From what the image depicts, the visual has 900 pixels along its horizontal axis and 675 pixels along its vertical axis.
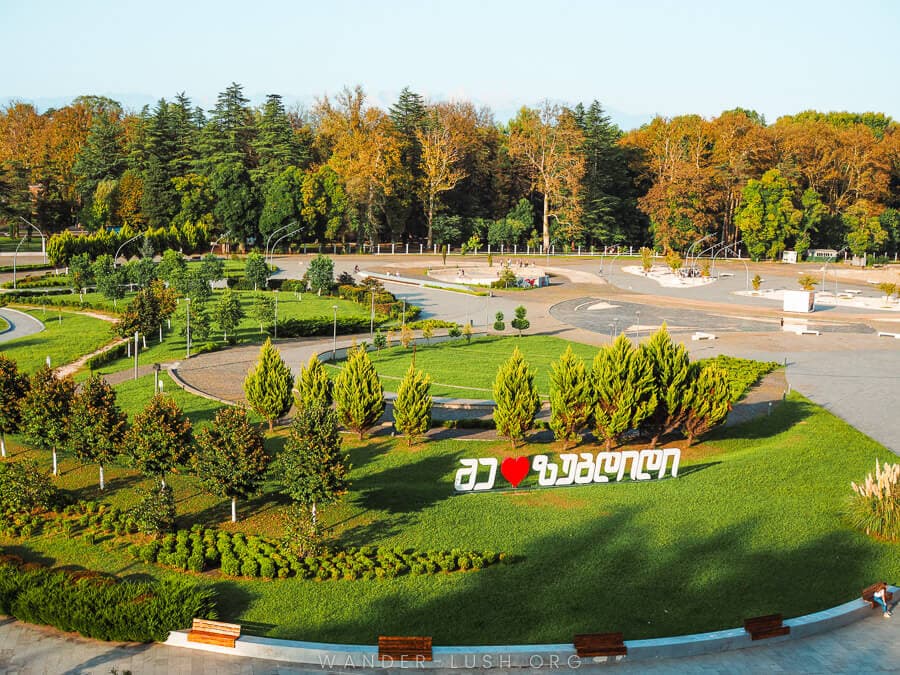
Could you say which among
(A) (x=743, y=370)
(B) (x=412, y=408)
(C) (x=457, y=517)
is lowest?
(C) (x=457, y=517)

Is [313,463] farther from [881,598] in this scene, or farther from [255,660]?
[881,598]

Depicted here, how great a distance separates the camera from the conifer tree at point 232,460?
25.2 m

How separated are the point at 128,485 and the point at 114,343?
25.6m

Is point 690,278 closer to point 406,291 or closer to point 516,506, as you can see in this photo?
point 406,291

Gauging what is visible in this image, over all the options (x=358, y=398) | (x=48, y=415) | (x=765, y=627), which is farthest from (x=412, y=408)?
(x=765, y=627)

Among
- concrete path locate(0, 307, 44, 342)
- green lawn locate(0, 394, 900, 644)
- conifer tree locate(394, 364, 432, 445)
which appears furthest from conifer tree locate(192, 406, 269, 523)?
concrete path locate(0, 307, 44, 342)

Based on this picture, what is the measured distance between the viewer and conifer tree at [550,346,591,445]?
3256 centimetres

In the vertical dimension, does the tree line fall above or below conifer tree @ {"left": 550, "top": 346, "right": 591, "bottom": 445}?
above

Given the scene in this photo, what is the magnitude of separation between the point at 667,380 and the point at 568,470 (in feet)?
24.2

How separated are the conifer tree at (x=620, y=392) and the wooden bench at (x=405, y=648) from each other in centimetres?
1610

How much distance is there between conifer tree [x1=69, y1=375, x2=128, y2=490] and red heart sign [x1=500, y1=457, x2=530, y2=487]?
12.6m

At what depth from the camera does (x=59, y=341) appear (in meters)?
51.9

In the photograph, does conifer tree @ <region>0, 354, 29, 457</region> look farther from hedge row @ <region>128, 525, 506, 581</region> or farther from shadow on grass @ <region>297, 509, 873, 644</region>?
shadow on grass @ <region>297, 509, 873, 644</region>

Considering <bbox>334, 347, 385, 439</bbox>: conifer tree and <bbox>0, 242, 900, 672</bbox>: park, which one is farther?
<bbox>334, 347, 385, 439</bbox>: conifer tree
